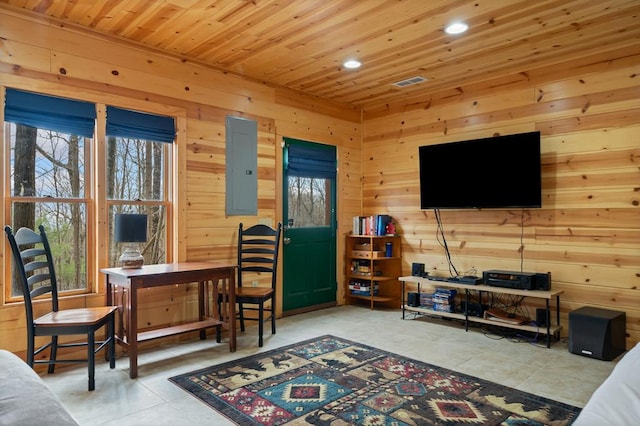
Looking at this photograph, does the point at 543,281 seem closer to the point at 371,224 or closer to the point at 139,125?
the point at 371,224

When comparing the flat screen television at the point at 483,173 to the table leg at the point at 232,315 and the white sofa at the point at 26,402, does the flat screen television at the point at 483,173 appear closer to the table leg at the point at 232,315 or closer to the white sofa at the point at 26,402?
the table leg at the point at 232,315

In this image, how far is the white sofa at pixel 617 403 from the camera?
3.98 ft

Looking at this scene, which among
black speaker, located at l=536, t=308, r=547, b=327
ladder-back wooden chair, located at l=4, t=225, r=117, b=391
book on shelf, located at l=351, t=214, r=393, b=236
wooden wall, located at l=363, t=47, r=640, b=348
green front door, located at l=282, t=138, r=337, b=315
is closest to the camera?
ladder-back wooden chair, located at l=4, t=225, r=117, b=391

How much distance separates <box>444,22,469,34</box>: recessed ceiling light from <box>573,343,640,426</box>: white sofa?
279 cm

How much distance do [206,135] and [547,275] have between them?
3529 mm

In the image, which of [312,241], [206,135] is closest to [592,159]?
[312,241]

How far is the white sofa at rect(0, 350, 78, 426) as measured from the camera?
1100 millimetres

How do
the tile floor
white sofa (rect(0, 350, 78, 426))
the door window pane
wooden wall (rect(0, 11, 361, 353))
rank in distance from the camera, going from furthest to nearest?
the door window pane
wooden wall (rect(0, 11, 361, 353))
the tile floor
white sofa (rect(0, 350, 78, 426))

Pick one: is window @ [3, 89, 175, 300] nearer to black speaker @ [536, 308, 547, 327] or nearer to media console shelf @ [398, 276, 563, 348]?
media console shelf @ [398, 276, 563, 348]

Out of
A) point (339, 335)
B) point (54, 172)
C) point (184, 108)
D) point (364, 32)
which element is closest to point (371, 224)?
point (339, 335)

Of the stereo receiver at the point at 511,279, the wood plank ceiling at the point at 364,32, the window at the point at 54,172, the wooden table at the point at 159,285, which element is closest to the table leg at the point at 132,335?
the wooden table at the point at 159,285

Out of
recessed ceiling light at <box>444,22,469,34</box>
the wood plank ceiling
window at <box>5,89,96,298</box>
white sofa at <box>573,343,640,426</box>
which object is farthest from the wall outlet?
white sofa at <box>573,343,640,426</box>

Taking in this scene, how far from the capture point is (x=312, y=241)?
17.9 ft

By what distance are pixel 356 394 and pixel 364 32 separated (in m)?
2.81
